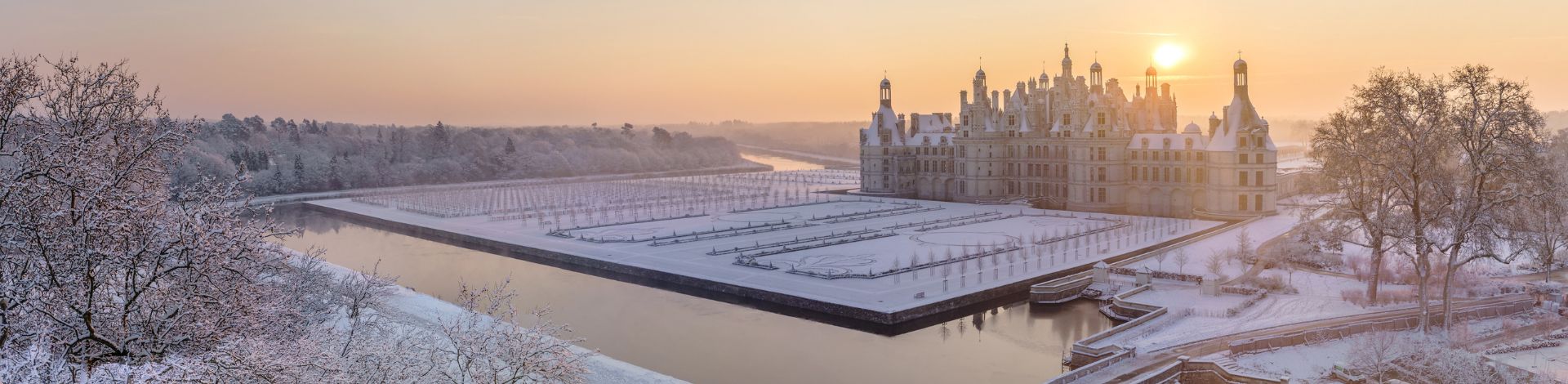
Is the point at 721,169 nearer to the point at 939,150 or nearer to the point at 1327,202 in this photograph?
the point at 939,150

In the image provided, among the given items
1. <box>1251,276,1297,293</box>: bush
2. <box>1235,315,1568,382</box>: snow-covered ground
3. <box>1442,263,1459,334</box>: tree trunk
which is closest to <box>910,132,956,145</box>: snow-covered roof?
<box>1251,276,1297,293</box>: bush

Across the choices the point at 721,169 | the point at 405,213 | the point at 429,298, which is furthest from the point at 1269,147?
the point at 721,169

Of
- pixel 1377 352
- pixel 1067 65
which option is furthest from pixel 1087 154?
pixel 1377 352

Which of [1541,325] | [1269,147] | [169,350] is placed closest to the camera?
[169,350]

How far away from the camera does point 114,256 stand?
404 inches

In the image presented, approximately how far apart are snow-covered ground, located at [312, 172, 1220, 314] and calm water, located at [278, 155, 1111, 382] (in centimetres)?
186

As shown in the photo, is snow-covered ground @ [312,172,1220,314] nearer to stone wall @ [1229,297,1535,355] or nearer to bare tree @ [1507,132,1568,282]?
stone wall @ [1229,297,1535,355]

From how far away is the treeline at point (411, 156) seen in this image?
10188 centimetres

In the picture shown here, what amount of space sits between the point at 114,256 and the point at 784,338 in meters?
20.6

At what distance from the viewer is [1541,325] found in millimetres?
25234

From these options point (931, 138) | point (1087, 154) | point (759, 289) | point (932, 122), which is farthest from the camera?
point (932, 122)

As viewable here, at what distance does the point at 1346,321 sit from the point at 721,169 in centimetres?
11316

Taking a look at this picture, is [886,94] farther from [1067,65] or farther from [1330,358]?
[1330,358]

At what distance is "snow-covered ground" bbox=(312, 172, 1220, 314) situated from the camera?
35688 millimetres
